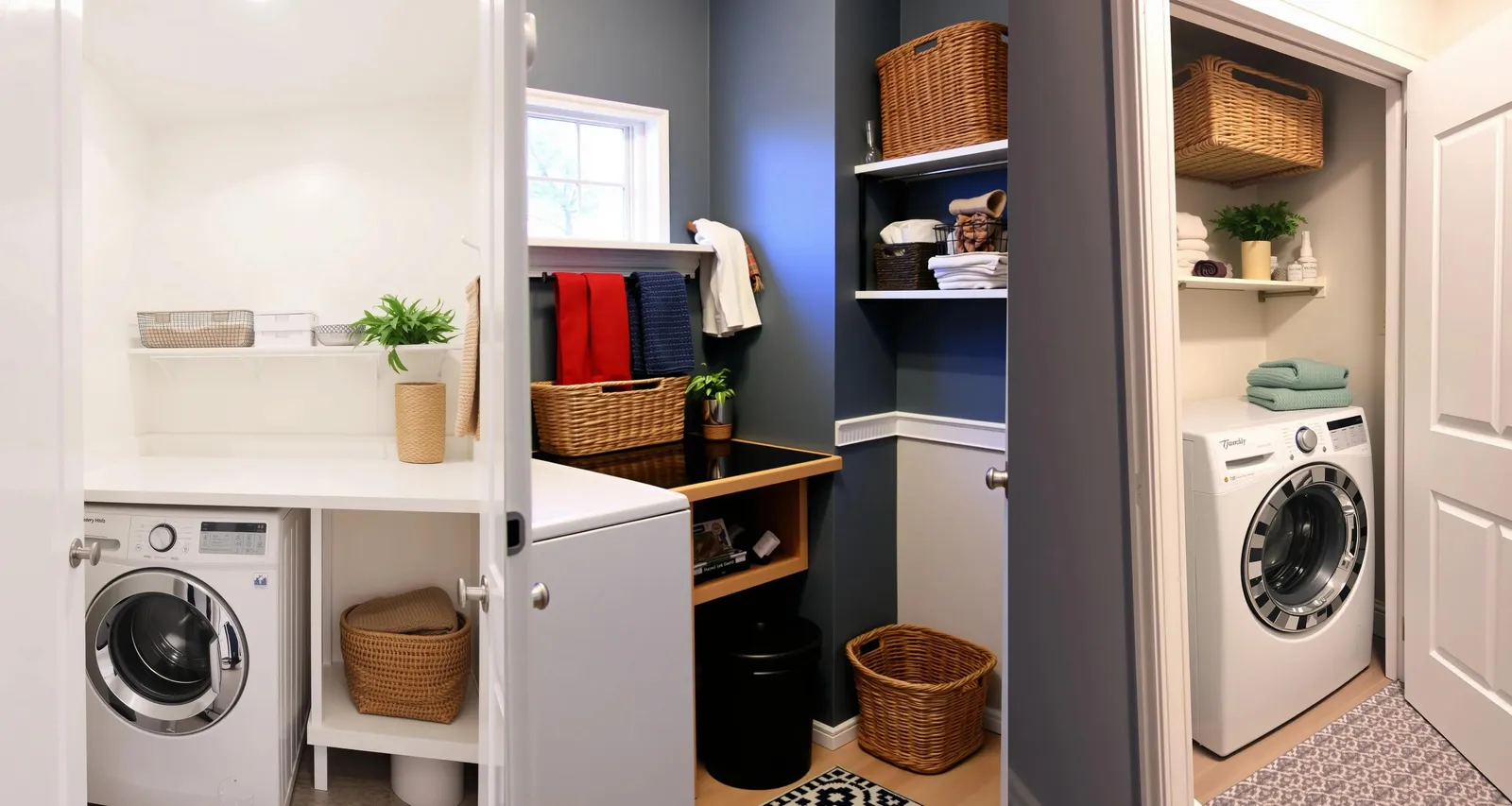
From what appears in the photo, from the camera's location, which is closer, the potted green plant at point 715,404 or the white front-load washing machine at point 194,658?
the white front-load washing machine at point 194,658

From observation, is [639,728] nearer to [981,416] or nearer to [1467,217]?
[981,416]

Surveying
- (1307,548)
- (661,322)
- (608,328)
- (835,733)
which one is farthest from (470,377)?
(1307,548)

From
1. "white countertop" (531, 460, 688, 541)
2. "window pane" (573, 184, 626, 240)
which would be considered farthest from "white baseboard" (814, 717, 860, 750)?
"window pane" (573, 184, 626, 240)

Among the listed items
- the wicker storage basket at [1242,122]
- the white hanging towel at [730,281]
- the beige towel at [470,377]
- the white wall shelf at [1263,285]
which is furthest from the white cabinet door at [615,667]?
the wicker storage basket at [1242,122]

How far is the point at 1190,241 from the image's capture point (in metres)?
2.47

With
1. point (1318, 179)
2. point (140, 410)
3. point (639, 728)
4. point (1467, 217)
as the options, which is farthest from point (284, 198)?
point (1318, 179)

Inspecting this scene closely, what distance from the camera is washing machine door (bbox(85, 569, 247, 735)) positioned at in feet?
7.19

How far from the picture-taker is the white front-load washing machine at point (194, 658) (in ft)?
7.16

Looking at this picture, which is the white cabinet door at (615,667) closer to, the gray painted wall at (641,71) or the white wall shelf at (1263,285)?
the gray painted wall at (641,71)

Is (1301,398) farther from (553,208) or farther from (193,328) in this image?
(193,328)

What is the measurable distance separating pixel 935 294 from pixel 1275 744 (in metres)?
1.39

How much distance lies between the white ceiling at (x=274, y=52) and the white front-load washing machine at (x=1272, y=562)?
7.02 ft

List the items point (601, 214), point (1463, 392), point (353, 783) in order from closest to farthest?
point (1463, 392)
point (353, 783)
point (601, 214)

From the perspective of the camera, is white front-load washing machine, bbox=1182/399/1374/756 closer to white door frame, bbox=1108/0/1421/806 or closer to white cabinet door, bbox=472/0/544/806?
white door frame, bbox=1108/0/1421/806
